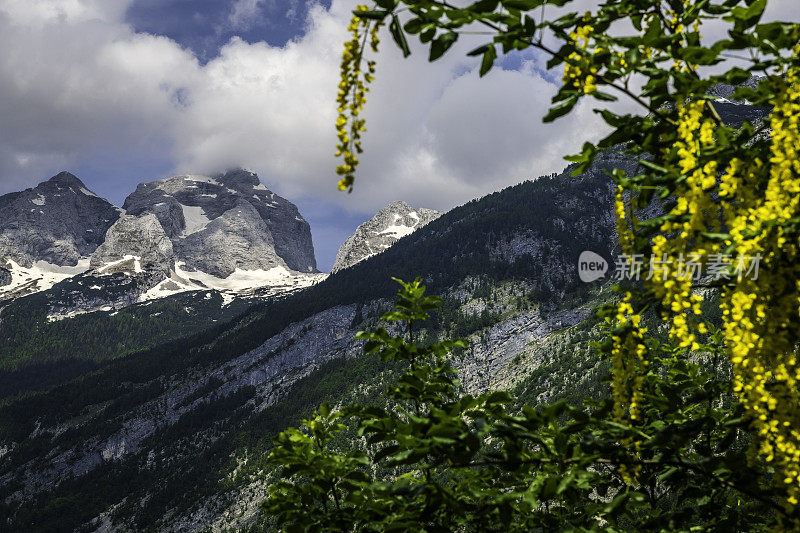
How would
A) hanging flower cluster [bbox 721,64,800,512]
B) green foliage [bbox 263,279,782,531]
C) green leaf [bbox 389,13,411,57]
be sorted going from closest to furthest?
1. green leaf [bbox 389,13,411,57]
2. hanging flower cluster [bbox 721,64,800,512]
3. green foliage [bbox 263,279,782,531]

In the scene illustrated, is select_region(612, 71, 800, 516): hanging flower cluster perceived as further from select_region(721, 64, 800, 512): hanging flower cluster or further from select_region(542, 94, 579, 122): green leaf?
select_region(542, 94, 579, 122): green leaf

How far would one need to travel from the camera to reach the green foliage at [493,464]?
347 cm

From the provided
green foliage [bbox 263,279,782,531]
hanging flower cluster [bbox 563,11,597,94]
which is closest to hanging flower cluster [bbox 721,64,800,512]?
green foliage [bbox 263,279,782,531]

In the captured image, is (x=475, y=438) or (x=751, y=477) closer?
(x=475, y=438)

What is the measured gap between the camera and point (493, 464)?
12.2 ft

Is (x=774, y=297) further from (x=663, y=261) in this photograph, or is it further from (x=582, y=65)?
(x=582, y=65)

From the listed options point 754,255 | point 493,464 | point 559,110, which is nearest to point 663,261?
point 754,255

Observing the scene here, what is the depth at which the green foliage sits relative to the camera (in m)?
3.47

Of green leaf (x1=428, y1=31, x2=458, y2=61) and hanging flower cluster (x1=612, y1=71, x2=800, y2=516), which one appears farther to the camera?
hanging flower cluster (x1=612, y1=71, x2=800, y2=516)

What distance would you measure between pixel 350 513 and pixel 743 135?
4941 millimetres

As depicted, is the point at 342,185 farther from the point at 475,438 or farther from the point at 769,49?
the point at 769,49

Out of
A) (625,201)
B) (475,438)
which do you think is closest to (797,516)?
(475,438)

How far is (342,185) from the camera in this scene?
124 inches

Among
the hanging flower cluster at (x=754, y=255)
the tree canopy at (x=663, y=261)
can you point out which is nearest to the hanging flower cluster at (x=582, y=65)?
the tree canopy at (x=663, y=261)
